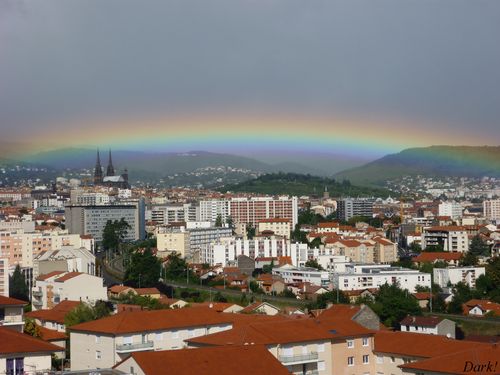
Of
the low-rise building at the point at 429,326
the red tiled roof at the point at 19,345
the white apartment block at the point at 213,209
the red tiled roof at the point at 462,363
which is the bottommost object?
the low-rise building at the point at 429,326

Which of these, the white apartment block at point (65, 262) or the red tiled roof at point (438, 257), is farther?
the red tiled roof at point (438, 257)

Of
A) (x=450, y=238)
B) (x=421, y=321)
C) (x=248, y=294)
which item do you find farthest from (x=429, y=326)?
(x=450, y=238)

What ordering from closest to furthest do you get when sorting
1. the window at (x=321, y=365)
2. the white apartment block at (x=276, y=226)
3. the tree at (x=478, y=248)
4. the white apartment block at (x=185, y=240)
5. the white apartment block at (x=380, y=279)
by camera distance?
the window at (x=321, y=365), the white apartment block at (x=380, y=279), the tree at (x=478, y=248), the white apartment block at (x=185, y=240), the white apartment block at (x=276, y=226)

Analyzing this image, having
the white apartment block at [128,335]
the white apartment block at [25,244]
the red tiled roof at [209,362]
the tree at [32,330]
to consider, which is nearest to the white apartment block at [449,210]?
the white apartment block at [25,244]

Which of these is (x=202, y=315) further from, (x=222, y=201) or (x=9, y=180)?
(x=9, y=180)

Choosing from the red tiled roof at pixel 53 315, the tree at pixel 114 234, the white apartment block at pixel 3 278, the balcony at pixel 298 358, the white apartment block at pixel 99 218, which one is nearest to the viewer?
the balcony at pixel 298 358

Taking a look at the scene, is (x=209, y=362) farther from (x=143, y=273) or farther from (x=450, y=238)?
(x=450, y=238)

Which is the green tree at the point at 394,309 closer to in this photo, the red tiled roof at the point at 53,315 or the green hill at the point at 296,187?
the red tiled roof at the point at 53,315
